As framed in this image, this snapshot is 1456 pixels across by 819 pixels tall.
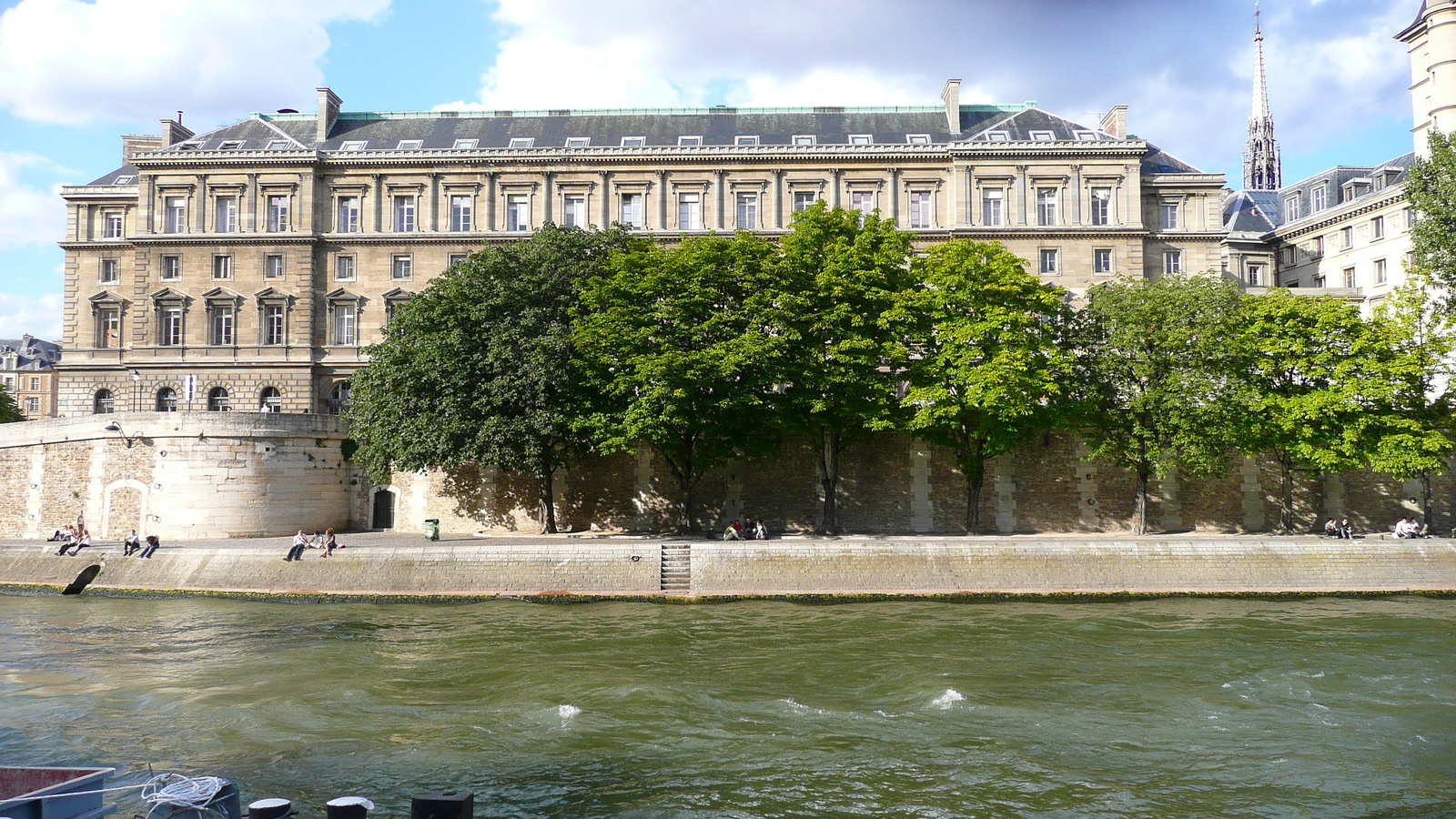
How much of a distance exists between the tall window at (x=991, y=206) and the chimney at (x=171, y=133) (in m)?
47.5

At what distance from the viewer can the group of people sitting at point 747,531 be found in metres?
35.5

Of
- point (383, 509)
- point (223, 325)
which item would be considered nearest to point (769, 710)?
point (383, 509)

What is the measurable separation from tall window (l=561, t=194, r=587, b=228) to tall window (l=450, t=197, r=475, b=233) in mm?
5070

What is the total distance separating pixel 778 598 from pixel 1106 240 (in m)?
31.9

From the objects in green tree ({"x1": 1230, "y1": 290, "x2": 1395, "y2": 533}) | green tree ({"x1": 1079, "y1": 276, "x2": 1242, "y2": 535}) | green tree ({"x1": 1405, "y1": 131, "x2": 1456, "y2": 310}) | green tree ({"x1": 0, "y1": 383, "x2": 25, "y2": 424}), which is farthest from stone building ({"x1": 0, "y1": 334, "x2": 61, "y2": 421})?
green tree ({"x1": 1405, "y1": 131, "x2": 1456, "y2": 310})

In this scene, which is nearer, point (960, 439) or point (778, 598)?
point (778, 598)

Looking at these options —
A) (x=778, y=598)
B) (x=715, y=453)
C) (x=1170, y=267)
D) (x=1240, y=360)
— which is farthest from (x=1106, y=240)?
(x=778, y=598)

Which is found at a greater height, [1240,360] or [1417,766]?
[1240,360]

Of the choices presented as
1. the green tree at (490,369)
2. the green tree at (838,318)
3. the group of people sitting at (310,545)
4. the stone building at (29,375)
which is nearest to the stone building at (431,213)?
the green tree at (490,369)

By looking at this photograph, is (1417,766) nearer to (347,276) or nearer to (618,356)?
(618,356)

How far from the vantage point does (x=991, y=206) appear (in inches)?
2034

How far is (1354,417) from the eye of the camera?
35188 mm

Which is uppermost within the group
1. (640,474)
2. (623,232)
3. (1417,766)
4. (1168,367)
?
(623,232)

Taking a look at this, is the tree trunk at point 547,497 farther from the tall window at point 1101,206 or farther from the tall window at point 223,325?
the tall window at point 1101,206
